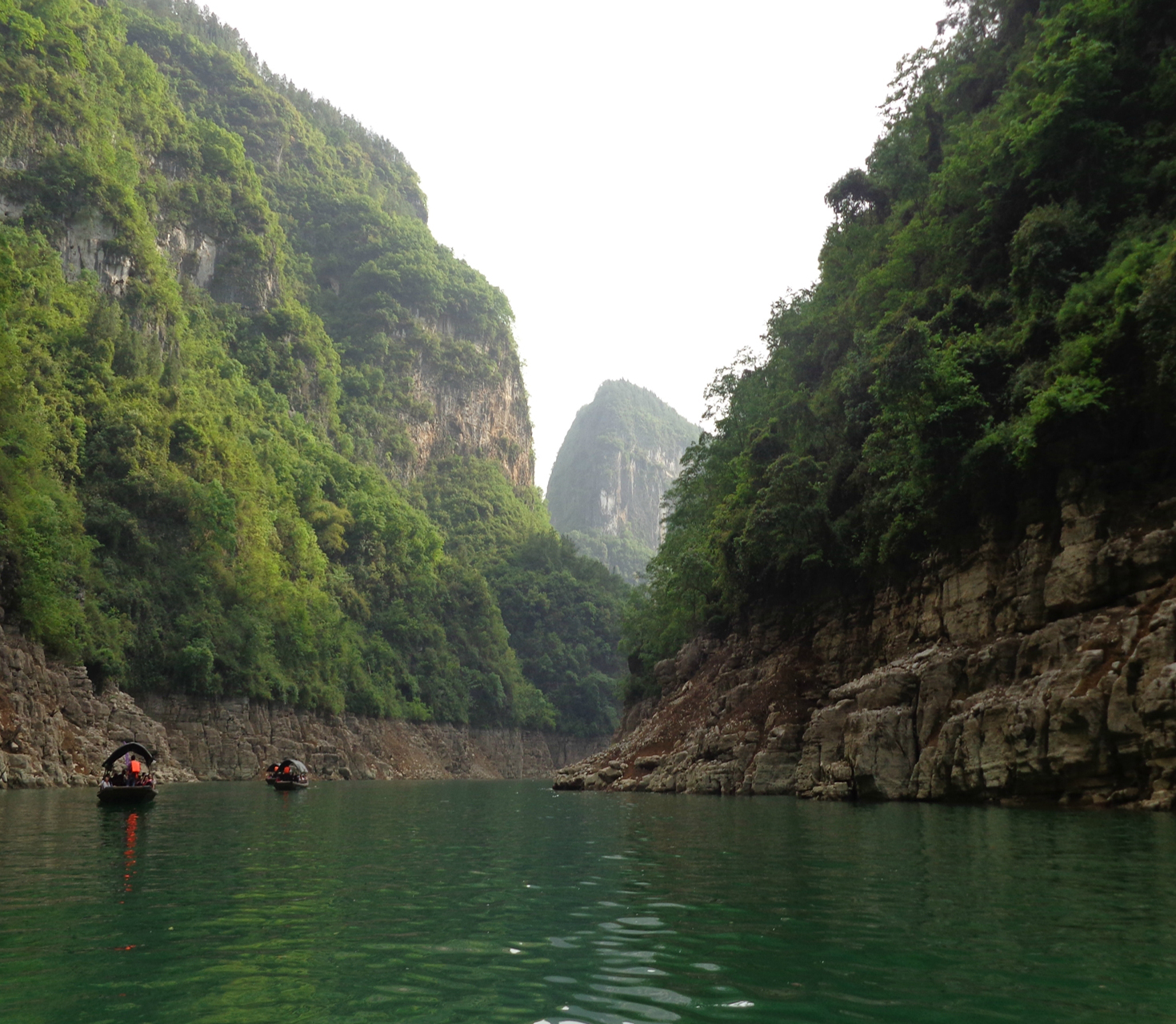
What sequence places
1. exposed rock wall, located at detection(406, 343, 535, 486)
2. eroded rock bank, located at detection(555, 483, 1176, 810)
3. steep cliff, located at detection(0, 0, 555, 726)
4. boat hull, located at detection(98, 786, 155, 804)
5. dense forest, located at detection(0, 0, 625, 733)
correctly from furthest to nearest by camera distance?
exposed rock wall, located at detection(406, 343, 535, 486), dense forest, located at detection(0, 0, 625, 733), steep cliff, located at detection(0, 0, 555, 726), boat hull, located at detection(98, 786, 155, 804), eroded rock bank, located at detection(555, 483, 1176, 810)

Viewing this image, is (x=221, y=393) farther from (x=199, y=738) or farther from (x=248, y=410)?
(x=199, y=738)

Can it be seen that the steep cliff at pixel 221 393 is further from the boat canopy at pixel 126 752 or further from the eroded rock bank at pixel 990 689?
the eroded rock bank at pixel 990 689

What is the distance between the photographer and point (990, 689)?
2798cm

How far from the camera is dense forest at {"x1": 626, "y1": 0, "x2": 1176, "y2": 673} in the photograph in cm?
2686

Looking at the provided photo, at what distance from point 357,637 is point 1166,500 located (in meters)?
79.8

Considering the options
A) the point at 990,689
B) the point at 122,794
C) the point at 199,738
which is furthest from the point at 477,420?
the point at 990,689

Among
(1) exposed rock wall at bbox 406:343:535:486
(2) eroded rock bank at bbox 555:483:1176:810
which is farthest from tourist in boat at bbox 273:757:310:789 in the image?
(1) exposed rock wall at bbox 406:343:535:486

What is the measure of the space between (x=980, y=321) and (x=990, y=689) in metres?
13.1

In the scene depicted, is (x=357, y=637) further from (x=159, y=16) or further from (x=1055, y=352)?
(x=159, y=16)

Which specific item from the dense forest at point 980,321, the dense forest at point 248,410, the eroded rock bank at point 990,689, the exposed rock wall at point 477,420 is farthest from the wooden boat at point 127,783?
the exposed rock wall at point 477,420

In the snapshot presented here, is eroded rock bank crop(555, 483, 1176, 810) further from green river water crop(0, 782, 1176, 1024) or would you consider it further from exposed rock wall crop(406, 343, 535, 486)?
exposed rock wall crop(406, 343, 535, 486)

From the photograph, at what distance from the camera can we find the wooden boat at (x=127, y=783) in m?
29.2

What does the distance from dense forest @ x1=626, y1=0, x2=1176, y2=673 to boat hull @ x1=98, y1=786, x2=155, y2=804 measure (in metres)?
25.1

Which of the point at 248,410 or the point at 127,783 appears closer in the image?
the point at 127,783
